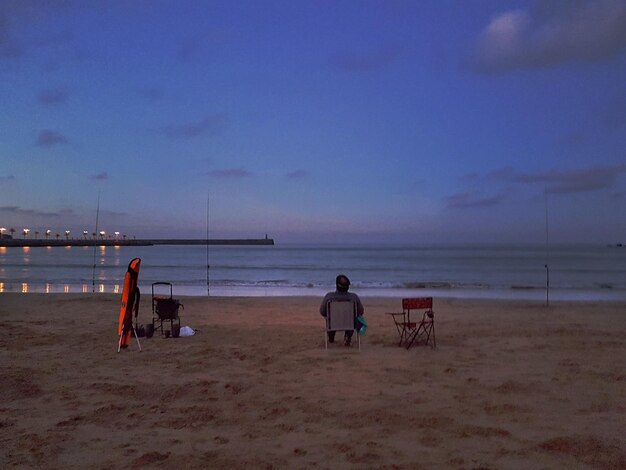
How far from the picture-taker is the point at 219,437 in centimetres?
396

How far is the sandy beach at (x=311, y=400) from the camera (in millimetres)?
3635

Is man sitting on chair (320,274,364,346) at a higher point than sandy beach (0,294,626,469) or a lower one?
higher

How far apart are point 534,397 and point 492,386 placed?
487mm

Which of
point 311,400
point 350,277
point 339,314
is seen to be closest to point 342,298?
point 339,314

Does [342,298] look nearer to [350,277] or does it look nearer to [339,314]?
[339,314]

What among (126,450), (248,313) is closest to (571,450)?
(126,450)

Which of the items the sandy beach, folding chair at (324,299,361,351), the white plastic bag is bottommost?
the sandy beach

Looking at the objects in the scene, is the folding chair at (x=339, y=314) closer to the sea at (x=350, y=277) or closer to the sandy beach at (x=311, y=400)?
the sandy beach at (x=311, y=400)

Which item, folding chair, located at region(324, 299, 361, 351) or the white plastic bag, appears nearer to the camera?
folding chair, located at region(324, 299, 361, 351)

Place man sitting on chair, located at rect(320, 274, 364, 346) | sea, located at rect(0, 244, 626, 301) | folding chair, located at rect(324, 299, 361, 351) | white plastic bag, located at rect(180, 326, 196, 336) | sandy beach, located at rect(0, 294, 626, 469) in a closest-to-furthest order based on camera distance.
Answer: sandy beach, located at rect(0, 294, 626, 469) → folding chair, located at rect(324, 299, 361, 351) → man sitting on chair, located at rect(320, 274, 364, 346) → white plastic bag, located at rect(180, 326, 196, 336) → sea, located at rect(0, 244, 626, 301)

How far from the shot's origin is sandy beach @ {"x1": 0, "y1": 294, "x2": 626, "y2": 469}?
143 inches

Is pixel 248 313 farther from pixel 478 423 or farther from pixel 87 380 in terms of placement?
pixel 478 423

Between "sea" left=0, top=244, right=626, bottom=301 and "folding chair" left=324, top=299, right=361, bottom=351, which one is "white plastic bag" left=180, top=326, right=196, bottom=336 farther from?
"sea" left=0, top=244, right=626, bottom=301

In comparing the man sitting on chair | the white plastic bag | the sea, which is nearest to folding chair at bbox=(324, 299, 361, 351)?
the man sitting on chair
